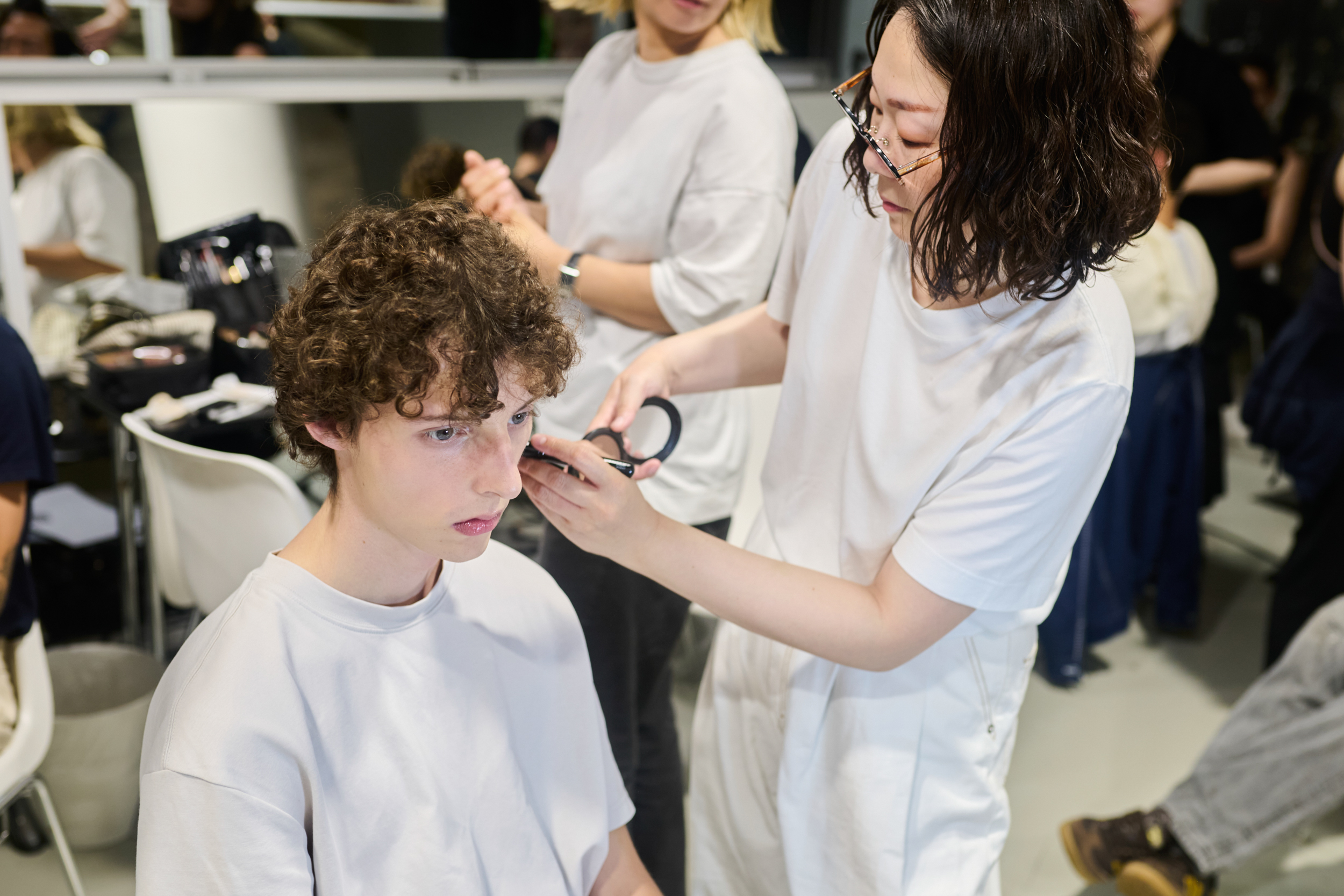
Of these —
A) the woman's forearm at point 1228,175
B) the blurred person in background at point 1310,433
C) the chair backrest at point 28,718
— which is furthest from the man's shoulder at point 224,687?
the woman's forearm at point 1228,175

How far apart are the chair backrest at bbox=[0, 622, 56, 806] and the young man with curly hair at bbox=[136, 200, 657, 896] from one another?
2.58 feet

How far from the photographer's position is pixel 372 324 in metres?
0.83

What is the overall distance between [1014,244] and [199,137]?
2.13 meters

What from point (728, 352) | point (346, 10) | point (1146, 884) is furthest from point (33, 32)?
point (1146, 884)

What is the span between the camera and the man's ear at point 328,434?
0.89 meters

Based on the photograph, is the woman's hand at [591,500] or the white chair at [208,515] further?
the white chair at [208,515]

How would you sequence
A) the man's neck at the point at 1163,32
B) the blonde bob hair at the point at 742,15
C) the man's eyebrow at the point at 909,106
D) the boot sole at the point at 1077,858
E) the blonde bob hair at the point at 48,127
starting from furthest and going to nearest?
the man's neck at the point at 1163,32 < the blonde bob hair at the point at 48,127 < the boot sole at the point at 1077,858 < the blonde bob hair at the point at 742,15 < the man's eyebrow at the point at 909,106

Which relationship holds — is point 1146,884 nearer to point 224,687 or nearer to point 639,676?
point 639,676

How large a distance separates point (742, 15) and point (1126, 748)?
1.84m

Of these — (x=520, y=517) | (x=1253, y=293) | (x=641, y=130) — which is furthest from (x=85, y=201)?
(x=1253, y=293)

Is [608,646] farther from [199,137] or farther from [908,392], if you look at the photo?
[199,137]

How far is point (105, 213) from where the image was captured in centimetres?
232

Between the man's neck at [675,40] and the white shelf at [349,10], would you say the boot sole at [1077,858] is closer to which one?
the man's neck at [675,40]

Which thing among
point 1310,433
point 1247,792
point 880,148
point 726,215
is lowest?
point 1247,792
